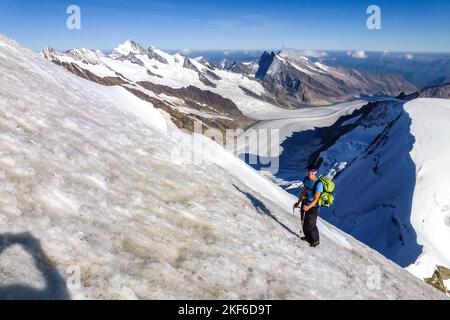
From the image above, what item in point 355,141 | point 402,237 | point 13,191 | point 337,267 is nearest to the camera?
point 13,191

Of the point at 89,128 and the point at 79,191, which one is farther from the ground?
the point at 89,128

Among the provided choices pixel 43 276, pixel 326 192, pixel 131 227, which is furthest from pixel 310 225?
pixel 43 276

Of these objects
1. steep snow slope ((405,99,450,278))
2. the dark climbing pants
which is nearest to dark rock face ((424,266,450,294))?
steep snow slope ((405,99,450,278))

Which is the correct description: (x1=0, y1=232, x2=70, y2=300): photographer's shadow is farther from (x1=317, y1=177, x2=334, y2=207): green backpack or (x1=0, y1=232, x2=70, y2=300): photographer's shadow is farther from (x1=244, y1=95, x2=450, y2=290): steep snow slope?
(x1=244, y1=95, x2=450, y2=290): steep snow slope

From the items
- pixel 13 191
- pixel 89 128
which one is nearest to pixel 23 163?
pixel 13 191

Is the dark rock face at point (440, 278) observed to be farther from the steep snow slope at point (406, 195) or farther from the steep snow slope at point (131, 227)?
the steep snow slope at point (131, 227)

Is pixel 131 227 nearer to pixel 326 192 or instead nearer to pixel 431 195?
pixel 326 192

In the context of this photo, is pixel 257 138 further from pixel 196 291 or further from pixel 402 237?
pixel 196 291
